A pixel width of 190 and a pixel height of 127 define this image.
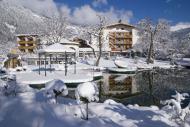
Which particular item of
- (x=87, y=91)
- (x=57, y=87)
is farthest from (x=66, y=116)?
(x=57, y=87)

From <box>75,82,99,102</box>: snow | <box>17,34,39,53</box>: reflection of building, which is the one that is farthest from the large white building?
<box>75,82,99,102</box>: snow

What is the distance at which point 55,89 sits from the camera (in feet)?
32.8

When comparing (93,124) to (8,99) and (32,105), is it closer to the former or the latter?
(32,105)

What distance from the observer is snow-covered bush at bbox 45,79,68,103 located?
9.91 m

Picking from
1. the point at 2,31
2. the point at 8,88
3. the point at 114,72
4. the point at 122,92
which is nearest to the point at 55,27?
the point at 114,72

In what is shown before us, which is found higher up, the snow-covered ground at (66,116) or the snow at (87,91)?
the snow at (87,91)

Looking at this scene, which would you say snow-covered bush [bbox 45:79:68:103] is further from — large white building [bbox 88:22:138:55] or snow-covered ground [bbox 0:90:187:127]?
large white building [bbox 88:22:138:55]

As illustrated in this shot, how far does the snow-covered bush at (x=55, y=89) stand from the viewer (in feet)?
32.5

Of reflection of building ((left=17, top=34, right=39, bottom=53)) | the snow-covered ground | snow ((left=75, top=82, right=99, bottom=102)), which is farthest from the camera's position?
reflection of building ((left=17, top=34, right=39, bottom=53))

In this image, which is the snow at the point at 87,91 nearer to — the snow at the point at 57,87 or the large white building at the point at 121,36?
the snow at the point at 57,87

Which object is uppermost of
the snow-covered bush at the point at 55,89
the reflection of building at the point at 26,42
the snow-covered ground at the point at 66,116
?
the reflection of building at the point at 26,42

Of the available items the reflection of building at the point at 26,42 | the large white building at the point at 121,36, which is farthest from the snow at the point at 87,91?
the reflection of building at the point at 26,42

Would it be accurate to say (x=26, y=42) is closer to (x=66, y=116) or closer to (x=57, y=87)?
(x=57, y=87)

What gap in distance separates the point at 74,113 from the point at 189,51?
59.7 m
